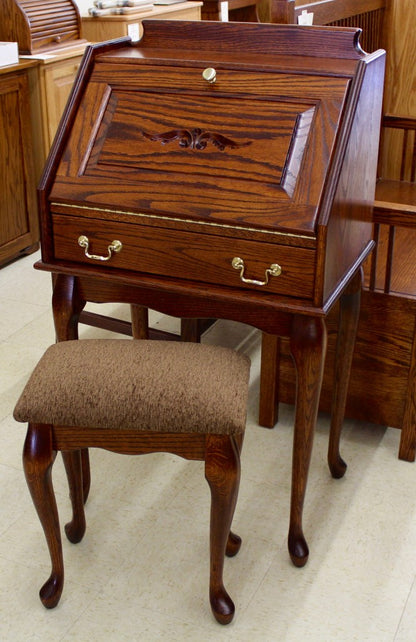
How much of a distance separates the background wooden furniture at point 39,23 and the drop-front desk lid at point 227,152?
205 centimetres

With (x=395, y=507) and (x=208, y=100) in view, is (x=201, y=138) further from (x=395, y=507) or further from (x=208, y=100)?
(x=395, y=507)

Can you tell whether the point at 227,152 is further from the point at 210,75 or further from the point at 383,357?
the point at 383,357

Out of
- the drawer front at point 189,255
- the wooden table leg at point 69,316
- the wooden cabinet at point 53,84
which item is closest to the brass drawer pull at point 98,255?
the drawer front at point 189,255

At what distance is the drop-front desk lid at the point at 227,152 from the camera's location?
5.58ft

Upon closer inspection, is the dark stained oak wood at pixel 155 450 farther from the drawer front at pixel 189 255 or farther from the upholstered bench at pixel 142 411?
the drawer front at pixel 189 255

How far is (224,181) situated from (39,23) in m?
2.60

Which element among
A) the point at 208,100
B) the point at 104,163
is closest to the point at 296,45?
the point at 208,100

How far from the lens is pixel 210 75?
5.94ft

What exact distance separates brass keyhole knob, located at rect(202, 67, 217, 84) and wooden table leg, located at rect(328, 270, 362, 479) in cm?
64

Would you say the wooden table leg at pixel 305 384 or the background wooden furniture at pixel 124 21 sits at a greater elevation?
the background wooden furniture at pixel 124 21

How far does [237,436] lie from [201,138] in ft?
2.20

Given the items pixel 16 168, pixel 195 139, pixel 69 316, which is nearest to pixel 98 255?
pixel 69 316

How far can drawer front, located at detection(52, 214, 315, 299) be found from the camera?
1.72 metres

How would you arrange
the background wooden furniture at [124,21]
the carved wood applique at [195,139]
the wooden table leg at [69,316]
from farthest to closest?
the background wooden furniture at [124,21] < the wooden table leg at [69,316] < the carved wood applique at [195,139]
